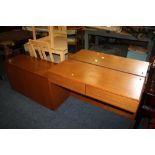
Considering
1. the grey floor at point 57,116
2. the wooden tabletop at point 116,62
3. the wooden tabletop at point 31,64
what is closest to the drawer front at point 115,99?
the wooden tabletop at point 116,62

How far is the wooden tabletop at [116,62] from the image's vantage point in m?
1.47

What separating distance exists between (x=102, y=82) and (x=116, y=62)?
461mm

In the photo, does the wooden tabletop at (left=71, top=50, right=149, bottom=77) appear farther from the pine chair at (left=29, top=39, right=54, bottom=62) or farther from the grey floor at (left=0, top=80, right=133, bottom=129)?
the grey floor at (left=0, top=80, right=133, bottom=129)

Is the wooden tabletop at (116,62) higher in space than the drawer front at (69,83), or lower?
higher

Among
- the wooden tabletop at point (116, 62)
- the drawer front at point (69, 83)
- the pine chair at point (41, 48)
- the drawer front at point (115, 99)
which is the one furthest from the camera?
the pine chair at point (41, 48)

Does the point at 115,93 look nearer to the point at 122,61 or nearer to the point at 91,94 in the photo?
the point at 91,94

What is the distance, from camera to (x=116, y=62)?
164 cm

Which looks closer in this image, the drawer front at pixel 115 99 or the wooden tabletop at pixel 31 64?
the drawer front at pixel 115 99

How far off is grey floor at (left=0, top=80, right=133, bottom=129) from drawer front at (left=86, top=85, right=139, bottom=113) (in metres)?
0.53

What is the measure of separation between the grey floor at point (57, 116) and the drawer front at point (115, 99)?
529mm

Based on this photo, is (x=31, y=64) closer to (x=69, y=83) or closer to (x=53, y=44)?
(x=53, y=44)

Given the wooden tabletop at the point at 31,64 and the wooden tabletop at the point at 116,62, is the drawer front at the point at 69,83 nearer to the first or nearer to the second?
the wooden tabletop at the point at 31,64
